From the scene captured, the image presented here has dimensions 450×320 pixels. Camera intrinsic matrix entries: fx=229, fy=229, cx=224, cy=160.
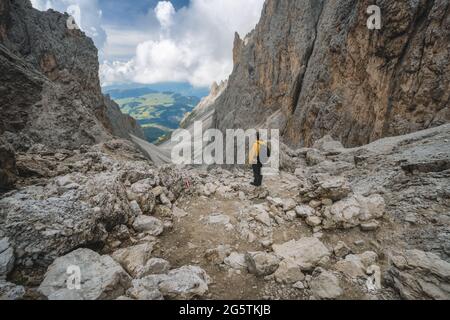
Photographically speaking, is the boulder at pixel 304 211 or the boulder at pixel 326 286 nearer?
the boulder at pixel 326 286

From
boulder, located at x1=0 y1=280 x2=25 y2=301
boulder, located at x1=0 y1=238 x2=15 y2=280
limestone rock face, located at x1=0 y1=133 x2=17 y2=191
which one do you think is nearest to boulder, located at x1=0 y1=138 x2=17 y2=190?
limestone rock face, located at x1=0 y1=133 x2=17 y2=191

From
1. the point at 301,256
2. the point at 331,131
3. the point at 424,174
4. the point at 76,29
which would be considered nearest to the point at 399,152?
the point at 424,174

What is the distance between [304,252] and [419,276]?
220cm

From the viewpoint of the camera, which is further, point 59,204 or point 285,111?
point 285,111

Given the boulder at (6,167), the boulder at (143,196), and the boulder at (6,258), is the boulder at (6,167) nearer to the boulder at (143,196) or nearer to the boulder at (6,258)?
the boulder at (6,258)

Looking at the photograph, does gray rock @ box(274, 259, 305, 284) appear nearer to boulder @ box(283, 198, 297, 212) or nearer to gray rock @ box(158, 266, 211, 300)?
gray rock @ box(158, 266, 211, 300)

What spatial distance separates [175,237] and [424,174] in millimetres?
7899

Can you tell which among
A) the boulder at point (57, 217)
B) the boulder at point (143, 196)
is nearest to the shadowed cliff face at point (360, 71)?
the boulder at point (143, 196)

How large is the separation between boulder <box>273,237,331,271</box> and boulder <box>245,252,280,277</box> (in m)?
0.41

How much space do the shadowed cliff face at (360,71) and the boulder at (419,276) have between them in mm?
19042

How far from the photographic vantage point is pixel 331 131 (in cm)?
2848

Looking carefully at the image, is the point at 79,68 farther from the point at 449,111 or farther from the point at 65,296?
the point at 449,111

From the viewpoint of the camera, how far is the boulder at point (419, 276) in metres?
4.03

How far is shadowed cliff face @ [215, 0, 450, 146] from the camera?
63.0 feet
